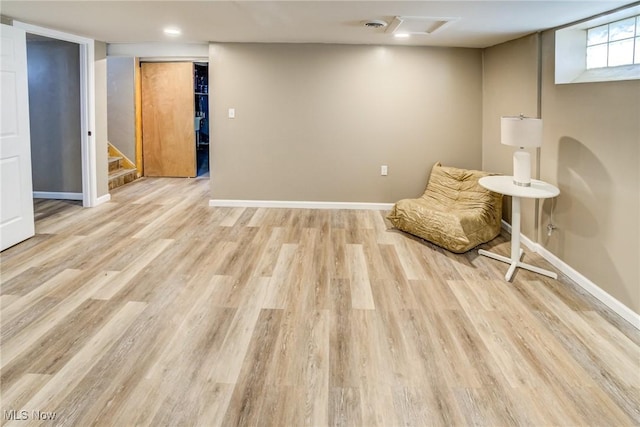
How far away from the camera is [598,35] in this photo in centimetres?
356

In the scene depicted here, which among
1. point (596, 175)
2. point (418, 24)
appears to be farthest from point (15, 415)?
point (418, 24)

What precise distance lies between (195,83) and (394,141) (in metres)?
4.26

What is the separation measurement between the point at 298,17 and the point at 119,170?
492cm

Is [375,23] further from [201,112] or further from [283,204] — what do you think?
[201,112]

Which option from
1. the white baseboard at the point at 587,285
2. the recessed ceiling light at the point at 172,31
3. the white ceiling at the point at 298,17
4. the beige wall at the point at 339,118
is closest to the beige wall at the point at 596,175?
the white baseboard at the point at 587,285

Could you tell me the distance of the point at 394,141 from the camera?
224 inches

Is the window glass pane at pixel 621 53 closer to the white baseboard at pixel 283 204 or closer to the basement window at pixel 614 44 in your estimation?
the basement window at pixel 614 44

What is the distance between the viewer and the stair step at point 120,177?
700 cm

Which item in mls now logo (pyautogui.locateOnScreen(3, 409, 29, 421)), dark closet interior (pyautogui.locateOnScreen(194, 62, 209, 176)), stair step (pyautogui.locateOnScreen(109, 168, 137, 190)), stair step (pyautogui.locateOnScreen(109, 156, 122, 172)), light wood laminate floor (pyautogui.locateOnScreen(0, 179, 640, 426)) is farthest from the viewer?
dark closet interior (pyautogui.locateOnScreen(194, 62, 209, 176))

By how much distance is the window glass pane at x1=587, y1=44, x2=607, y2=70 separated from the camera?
11.4ft

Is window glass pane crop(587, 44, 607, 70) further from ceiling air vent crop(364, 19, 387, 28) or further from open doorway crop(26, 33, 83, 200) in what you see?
open doorway crop(26, 33, 83, 200)

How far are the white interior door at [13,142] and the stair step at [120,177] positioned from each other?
8.59ft

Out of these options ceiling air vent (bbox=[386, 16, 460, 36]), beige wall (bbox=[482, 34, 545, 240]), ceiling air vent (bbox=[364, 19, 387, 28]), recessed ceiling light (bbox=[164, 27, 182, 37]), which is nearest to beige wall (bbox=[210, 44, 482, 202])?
beige wall (bbox=[482, 34, 545, 240])

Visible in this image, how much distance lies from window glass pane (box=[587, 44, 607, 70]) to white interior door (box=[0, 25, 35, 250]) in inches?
191
